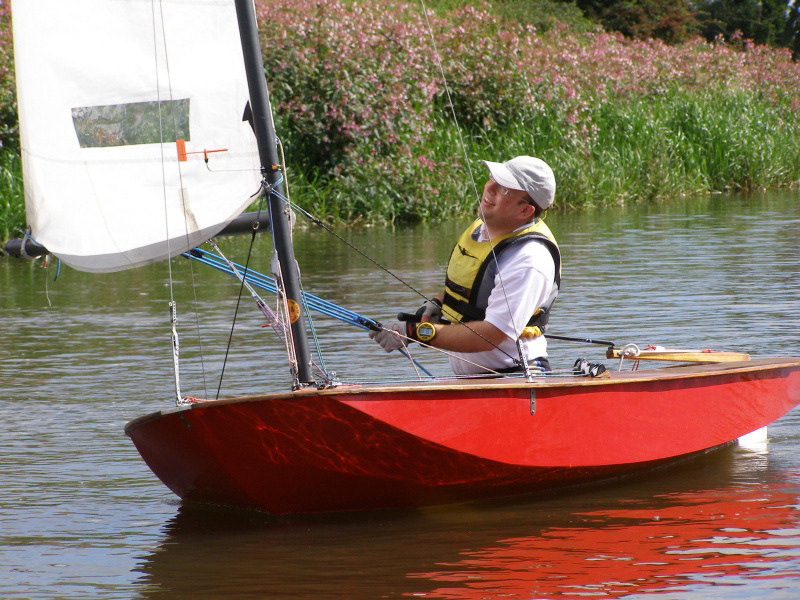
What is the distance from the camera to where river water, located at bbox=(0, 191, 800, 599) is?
4.21 meters

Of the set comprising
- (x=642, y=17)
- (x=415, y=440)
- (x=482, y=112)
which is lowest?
(x=415, y=440)

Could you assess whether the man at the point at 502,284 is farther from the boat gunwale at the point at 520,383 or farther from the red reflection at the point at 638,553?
the red reflection at the point at 638,553

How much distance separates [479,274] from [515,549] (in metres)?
1.03

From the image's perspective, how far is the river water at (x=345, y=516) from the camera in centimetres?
421

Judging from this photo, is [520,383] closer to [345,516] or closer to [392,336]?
[392,336]

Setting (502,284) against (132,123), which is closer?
(132,123)

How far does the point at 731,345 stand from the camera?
7.95 m

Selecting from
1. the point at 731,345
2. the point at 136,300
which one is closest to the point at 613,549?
the point at 731,345

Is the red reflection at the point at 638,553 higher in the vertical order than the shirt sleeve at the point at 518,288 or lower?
lower

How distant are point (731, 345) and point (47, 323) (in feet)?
15.0

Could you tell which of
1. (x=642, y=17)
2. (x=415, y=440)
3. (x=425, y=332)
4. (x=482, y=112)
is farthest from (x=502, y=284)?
(x=642, y=17)

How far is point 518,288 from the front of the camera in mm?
4898

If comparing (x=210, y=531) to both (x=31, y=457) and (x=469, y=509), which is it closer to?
(x=469, y=509)

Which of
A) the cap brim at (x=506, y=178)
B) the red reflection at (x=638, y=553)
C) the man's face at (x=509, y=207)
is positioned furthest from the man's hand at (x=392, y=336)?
the red reflection at (x=638, y=553)
